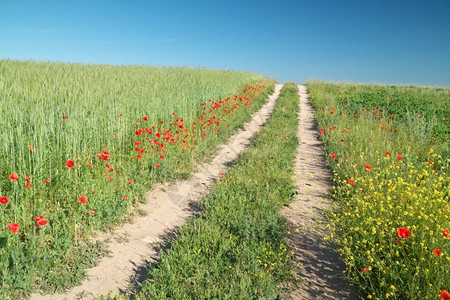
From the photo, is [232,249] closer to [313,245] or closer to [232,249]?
[232,249]

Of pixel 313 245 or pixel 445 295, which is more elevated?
pixel 445 295

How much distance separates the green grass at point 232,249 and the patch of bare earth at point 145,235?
0.26 meters

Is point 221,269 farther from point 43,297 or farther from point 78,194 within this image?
point 78,194

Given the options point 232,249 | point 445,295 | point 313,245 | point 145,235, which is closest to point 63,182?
point 145,235

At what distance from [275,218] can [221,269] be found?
3.77ft

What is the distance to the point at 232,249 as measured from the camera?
3268 millimetres

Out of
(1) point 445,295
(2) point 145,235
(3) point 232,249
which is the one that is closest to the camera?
(1) point 445,295

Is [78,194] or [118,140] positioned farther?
[118,140]

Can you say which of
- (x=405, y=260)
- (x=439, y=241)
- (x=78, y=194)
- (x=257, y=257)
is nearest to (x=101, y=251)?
(x=78, y=194)

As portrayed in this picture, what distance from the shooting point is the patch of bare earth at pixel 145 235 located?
299 cm

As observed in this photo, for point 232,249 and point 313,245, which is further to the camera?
point 313,245

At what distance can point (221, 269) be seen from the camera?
3020 millimetres

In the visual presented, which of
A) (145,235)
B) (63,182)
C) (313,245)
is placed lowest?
(145,235)

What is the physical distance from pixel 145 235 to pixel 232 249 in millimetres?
1317
